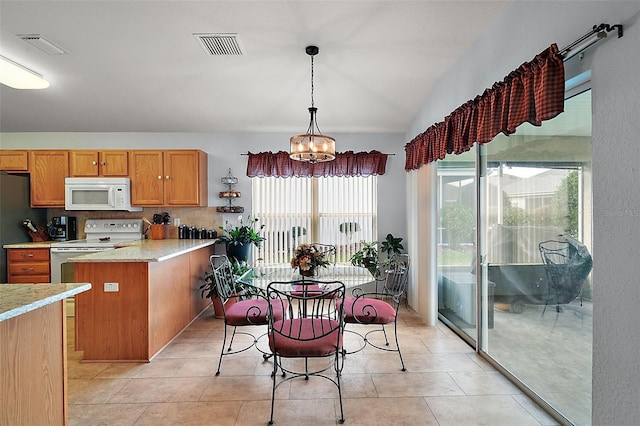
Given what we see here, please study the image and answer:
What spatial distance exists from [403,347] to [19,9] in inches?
154

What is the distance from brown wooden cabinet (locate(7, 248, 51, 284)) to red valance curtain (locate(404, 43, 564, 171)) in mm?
4915

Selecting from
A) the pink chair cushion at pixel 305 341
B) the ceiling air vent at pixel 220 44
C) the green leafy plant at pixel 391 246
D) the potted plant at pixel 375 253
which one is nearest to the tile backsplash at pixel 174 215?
the potted plant at pixel 375 253

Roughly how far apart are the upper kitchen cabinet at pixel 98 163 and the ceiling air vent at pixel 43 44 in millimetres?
2108

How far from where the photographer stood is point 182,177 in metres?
4.94

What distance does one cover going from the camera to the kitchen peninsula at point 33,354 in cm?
142

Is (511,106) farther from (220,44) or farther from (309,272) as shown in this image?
(220,44)

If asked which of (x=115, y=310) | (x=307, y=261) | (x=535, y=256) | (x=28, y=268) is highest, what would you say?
(x=535, y=256)

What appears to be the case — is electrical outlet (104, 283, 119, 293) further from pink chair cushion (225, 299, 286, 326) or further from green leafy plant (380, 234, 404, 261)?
green leafy plant (380, 234, 404, 261)

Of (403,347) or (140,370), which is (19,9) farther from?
(403,347)

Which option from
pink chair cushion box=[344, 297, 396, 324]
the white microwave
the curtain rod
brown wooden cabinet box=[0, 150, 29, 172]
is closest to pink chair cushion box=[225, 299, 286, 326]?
pink chair cushion box=[344, 297, 396, 324]

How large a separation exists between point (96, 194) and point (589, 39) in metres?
5.34

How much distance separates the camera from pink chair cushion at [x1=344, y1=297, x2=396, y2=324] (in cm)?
287

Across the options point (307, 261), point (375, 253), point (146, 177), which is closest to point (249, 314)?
point (307, 261)

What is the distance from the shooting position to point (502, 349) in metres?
2.82
